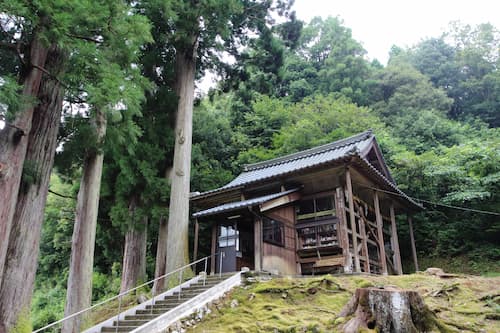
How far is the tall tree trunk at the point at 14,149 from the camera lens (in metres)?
5.79

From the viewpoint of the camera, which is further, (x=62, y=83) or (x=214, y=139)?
(x=214, y=139)

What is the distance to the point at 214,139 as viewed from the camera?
2002 centimetres

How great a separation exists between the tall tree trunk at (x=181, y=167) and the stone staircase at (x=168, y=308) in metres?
1.51

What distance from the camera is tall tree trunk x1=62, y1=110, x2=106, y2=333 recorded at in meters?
7.78

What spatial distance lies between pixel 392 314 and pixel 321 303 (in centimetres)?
334

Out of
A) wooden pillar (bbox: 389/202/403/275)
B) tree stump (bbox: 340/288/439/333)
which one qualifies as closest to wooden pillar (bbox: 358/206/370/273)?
wooden pillar (bbox: 389/202/403/275)

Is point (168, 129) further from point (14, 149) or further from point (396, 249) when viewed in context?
point (396, 249)

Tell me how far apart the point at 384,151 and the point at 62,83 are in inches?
636

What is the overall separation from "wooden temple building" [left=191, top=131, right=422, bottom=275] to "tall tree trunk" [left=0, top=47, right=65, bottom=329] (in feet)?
18.2

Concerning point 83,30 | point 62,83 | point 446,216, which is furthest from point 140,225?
point 446,216

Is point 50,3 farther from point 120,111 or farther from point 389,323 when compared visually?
point 389,323

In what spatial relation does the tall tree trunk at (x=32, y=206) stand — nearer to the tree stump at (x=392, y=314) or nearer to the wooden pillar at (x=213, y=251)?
the tree stump at (x=392, y=314)

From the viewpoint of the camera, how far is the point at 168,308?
877cm

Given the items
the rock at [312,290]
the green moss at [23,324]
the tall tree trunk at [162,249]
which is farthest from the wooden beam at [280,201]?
the green moss at [23,324]
